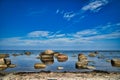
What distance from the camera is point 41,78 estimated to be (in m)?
8.77

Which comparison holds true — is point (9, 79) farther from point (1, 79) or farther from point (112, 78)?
point (112, 78)

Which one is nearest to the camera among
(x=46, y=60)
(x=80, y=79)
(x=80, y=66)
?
(x=80, y=79)

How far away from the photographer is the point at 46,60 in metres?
20.8

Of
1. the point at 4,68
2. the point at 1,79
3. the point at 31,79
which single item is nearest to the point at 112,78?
the point at 31,79

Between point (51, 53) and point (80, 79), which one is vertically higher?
point (51, 53)

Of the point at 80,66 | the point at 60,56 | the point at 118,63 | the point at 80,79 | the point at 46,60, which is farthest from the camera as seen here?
the point at 60,56

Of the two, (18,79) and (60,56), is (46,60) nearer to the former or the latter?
(60,56)

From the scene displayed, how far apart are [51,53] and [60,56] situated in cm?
181

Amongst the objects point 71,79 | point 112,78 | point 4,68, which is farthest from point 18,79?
point 4,68

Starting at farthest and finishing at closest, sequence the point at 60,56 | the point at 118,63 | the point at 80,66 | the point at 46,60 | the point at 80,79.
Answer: the point at 60,56 < the point at 46,60 < the point at 118,63 < the point at 80,66 < the point at 80,79

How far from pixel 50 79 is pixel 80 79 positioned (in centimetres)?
128

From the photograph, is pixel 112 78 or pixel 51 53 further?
pixel 51 53

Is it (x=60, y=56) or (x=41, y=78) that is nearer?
(x=41, y=78)

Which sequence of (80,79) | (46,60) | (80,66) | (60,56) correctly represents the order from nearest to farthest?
(80,79) → (80,66) → (46,60) → (60,56)
